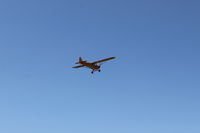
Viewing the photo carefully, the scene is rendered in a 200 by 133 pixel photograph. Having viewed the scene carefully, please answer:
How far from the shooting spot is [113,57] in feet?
351

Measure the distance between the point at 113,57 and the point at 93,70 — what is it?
692 cm

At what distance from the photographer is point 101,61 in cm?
10900

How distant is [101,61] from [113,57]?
4.10m

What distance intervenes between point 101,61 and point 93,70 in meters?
4.17

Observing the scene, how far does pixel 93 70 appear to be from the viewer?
10675cm

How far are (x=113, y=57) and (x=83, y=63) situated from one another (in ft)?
30.4
